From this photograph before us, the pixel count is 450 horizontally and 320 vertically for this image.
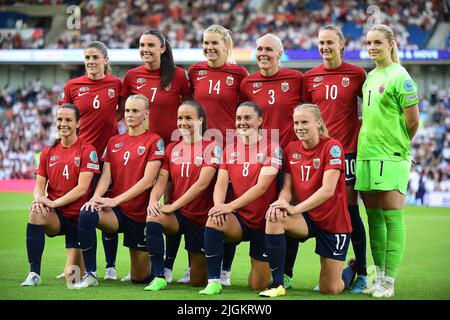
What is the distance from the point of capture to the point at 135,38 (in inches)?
1129

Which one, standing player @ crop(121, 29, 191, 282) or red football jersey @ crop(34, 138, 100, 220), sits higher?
standing player @ crop(121, 29, 191, 282)

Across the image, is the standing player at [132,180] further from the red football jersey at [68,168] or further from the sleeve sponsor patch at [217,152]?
the sleeve sponsor patch at [217,152]

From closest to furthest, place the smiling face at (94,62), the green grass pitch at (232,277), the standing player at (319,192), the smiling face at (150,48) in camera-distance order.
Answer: the green grass pitch at (232,277) → the standing player at (319,192) → the smiling face at (150,48) → the smiling face at (94,62)

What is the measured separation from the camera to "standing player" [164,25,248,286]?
6.98 metres

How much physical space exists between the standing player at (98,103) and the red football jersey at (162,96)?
258 mm

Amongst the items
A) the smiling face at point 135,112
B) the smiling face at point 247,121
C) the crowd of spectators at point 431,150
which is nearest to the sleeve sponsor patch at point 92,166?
the smiling face at point 135,112

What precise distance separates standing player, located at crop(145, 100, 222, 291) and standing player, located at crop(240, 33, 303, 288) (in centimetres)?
54

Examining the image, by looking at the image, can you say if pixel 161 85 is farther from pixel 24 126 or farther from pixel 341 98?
pixel 24 126

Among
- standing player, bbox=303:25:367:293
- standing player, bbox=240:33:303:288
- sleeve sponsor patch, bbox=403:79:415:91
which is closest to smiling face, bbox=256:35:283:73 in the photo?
standing player, bbox=240:33:303:288

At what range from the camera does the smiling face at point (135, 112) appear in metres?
6.71

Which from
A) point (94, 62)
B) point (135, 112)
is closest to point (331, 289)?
point (135, 112)

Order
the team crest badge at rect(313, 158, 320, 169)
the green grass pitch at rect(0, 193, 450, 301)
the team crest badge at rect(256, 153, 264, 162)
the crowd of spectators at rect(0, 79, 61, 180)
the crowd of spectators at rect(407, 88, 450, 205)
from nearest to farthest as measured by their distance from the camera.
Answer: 1. the green grass pitch at rect(0, 193, 450, 301)
2. the team crest badge at rect(313, 158, 320, 169)
3. the team crest badge at rect(256, 153, 264, 162)
4. the crowd of spectators at rect(407, 88, 450, 205)
5. the crowd of spectators at rect(0, 79, 61, 180)

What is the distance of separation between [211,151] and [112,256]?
58.0 inches

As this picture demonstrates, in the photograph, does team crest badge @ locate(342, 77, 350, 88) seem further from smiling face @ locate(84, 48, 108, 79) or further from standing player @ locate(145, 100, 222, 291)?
smiling face @ locate(84, 48, 108, 79)
